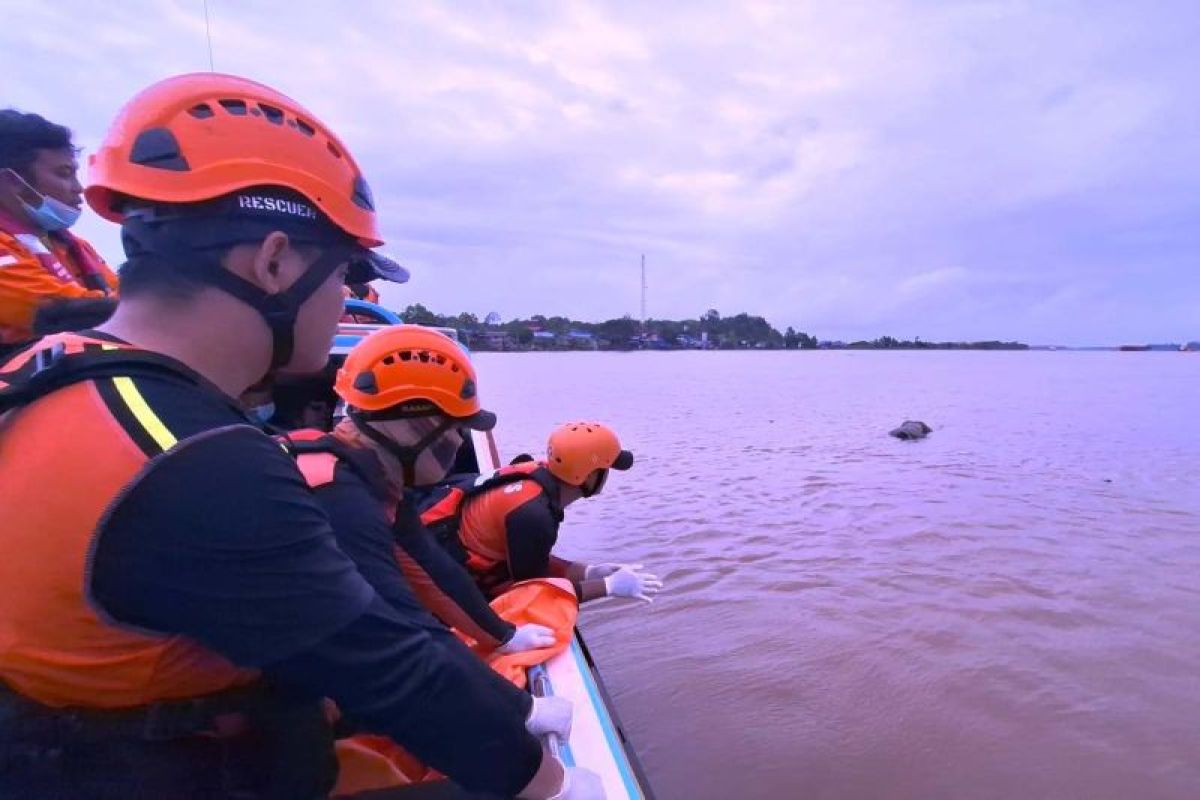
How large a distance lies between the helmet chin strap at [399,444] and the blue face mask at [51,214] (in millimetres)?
1667

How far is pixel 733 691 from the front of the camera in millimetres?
4941

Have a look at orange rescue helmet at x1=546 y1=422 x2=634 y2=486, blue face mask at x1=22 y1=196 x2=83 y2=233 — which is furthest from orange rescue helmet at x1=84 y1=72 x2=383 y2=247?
orange rescue helmet at x1=546 y1=422 x2=634 y2=486

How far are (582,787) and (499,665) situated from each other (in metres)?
1.11

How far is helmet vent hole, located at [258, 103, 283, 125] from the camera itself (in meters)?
1.33

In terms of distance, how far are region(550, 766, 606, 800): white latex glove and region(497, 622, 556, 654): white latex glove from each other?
46.0 inches

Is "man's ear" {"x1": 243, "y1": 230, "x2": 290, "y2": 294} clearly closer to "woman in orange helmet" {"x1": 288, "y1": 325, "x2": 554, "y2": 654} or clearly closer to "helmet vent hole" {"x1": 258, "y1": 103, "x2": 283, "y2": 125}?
"helmet vent hole" {"x1": 258, "y1": 103, "x2": 283, "y2": 125}

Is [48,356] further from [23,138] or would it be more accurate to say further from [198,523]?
[23,138]

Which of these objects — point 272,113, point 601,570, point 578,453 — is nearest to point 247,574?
point 272,113

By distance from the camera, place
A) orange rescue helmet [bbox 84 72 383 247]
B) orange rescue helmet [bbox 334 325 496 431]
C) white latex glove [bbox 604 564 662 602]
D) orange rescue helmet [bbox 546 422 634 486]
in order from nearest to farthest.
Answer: orange rescue helmet [bbox 84 72 383 247] → orange rescue helmet [bbox 334 325 496 431] → orange rescue helmet [bbox 546 422 634 486] → white latex glove [bbox 604 564 662 602]

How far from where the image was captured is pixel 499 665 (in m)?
2.91

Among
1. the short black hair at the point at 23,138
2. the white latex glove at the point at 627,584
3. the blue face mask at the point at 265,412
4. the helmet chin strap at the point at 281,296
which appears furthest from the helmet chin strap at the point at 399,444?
the white latex glove at the point at 627,584

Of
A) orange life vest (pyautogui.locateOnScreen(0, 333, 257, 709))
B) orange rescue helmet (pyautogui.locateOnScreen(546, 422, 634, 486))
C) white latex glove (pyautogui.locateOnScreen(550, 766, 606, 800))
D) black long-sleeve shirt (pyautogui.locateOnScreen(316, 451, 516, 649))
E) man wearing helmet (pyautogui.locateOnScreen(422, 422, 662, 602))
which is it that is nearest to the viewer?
orange life vest (pyautogui.locateOnScreen(0, 333, 257, 709))

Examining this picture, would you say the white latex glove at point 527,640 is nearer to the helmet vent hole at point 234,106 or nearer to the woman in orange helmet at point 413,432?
the woman in orange helmet at point 413,432

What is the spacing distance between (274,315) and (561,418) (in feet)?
64.4
